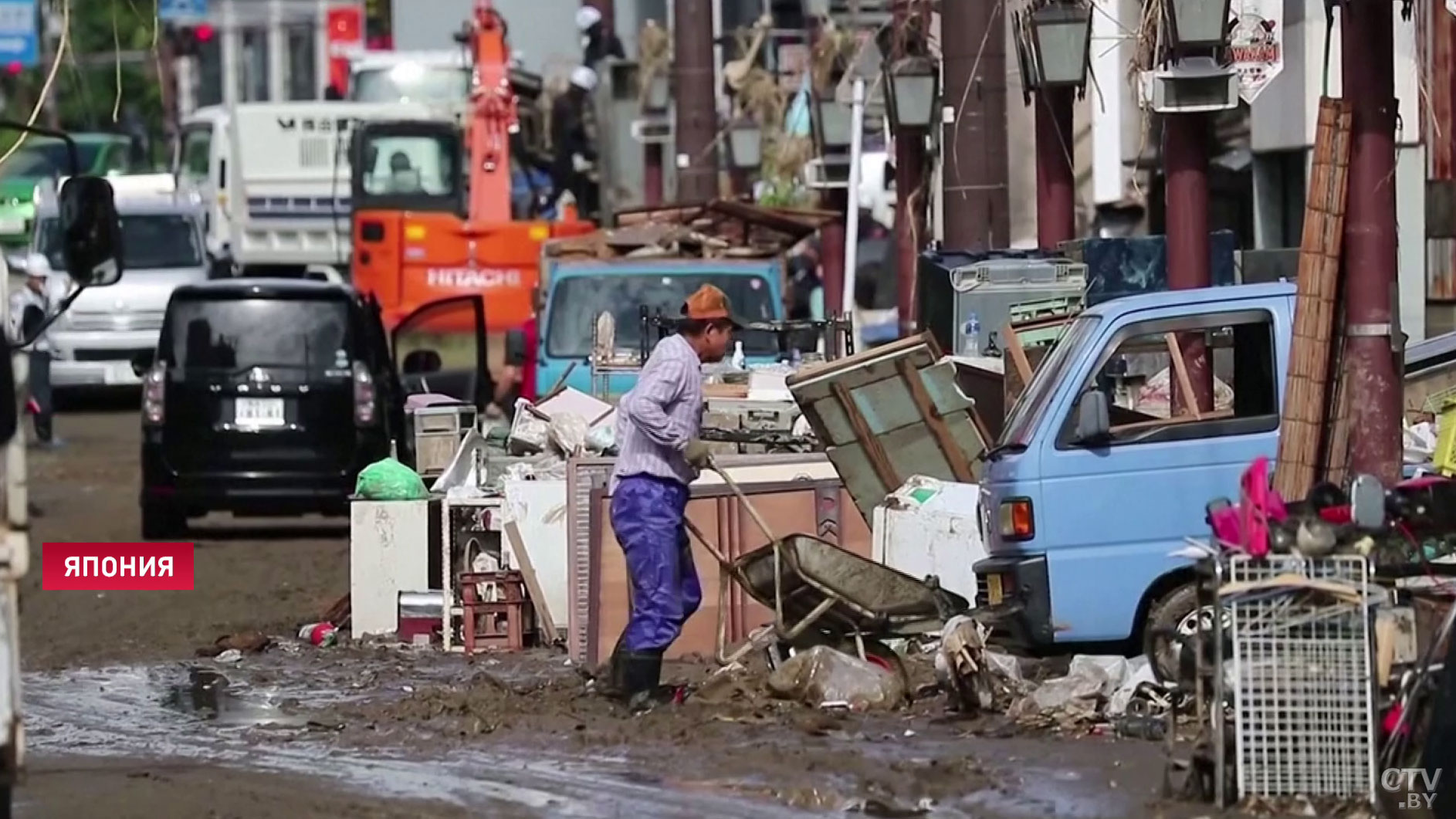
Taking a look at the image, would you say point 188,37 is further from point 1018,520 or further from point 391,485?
point 1018,520

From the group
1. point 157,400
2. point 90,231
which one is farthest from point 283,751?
point 157,400

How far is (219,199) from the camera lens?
121 ft

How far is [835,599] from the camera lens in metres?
11.3

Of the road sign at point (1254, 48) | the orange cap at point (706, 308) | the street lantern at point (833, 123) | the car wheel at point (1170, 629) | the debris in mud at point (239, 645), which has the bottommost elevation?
the debris in mud at point (239, 645)

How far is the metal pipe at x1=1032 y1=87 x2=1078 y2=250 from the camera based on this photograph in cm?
1791

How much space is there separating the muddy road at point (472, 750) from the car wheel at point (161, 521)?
4.83 metres

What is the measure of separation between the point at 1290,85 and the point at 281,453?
7.62 meters

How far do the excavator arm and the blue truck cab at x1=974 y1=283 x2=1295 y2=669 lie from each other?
18.0 meters

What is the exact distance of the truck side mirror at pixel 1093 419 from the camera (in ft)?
36.4

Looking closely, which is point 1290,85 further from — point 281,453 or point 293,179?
point 293,179

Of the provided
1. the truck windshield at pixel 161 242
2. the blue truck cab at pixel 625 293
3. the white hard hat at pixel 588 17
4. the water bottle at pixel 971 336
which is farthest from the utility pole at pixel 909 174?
the white hard hat at pixel 588 17

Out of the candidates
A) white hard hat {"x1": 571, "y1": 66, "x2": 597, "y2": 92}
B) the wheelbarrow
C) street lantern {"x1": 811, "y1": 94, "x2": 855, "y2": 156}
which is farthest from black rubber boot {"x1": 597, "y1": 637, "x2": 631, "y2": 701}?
white hard hat {"x1": 571, "y1": 66, "x2": 597, "y2": 92}

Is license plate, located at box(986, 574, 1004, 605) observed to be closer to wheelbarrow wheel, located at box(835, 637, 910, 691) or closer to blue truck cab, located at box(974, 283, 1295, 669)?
blue truck cab, located at box(974, 283, 1295, 669)

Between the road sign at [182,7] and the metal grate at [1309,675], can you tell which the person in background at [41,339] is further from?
the metal grate at [1309,675]
